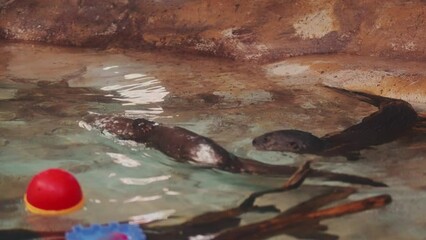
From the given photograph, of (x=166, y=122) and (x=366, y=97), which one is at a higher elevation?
(x=366, y=97)

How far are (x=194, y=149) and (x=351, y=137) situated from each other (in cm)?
106

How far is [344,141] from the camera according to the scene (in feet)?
12.5

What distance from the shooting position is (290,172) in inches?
130

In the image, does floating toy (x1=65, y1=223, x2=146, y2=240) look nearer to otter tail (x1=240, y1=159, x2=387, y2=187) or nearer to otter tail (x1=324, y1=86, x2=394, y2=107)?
otter tail (x1=240, y1=159, x2=387, y2=187)

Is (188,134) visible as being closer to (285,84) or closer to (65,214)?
(65,214)

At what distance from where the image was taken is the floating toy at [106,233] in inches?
95.9

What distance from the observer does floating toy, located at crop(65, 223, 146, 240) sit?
7.99ft

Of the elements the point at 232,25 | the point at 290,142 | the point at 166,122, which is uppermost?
the point at 232,25

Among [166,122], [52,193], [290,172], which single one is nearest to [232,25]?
[166,122]

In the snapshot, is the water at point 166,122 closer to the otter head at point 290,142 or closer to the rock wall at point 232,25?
the otter head at point 290,142

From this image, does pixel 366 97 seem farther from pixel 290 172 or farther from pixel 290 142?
pixel 290 172

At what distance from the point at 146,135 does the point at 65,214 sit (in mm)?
1141

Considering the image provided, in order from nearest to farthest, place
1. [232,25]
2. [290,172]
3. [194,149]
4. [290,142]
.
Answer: [290,172] → [194,149] → [290,142] → [232,25]

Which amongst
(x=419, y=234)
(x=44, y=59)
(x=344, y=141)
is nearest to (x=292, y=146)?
Result: (x=344, y=141)
